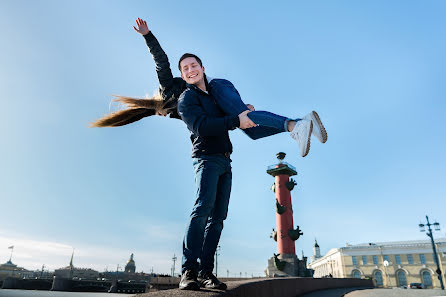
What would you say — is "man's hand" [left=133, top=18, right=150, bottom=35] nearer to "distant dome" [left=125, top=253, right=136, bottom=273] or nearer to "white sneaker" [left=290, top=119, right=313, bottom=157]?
"white sneaker" [left=290, top=119, right=313, bottom=157]

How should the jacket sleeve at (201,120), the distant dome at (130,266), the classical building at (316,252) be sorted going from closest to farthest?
the jacket sleeve at (201,120)
the classical building at (316,252)
the distant dome at (130,266)

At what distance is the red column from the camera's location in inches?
670

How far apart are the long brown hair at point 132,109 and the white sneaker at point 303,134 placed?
1.41 m

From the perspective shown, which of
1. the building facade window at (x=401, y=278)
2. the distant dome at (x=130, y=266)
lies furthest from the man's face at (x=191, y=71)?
the distant dome at (x=130, y=266)

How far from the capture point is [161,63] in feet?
9.40

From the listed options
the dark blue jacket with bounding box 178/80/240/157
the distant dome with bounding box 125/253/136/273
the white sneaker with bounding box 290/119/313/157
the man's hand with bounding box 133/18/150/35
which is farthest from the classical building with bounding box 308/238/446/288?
the distant dome with bounding box 125/253/136/273

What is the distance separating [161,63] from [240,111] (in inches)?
39.1

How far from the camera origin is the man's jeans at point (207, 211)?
7.50ft

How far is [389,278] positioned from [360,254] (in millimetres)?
5190

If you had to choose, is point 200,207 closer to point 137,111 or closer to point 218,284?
point 218,284

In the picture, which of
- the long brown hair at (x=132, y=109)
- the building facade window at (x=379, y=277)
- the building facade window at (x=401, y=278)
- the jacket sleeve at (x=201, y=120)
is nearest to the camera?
the jacket sleeve at (x=201, y=120)

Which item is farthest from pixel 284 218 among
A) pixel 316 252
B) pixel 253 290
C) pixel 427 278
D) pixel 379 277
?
pixel 316 252

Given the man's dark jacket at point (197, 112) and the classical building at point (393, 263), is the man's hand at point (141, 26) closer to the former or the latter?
the man's dark jacket at point (197, 112)

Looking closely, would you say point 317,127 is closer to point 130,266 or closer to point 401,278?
point 401,278
